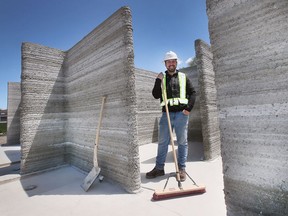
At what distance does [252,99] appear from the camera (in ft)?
4.81

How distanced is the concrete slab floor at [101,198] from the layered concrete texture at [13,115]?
7684 mm

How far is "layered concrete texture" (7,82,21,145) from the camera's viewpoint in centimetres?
1024

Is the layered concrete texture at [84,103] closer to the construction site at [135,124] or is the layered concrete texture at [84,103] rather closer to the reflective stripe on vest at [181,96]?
the construction site at [135,124]

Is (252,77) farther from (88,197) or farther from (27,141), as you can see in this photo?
(27,141)

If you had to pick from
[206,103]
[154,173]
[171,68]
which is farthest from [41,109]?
[206,103]

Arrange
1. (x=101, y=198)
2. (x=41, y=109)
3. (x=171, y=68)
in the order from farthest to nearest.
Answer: (x=41, y=109), (x=171, y=68), (x=101, y=198)

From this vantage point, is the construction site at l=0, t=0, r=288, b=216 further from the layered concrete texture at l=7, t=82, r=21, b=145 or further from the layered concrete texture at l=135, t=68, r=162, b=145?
the layered concrete texture at l=7, t=82, r=21, b=145

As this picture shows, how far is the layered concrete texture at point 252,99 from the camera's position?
1343mm

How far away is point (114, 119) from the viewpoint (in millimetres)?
3172

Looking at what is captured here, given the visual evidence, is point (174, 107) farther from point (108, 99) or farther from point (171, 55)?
point (108, 99)

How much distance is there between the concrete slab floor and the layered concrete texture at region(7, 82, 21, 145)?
7684 mm

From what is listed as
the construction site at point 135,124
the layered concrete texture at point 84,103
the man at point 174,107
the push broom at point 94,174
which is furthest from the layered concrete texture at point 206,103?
the push broom at point 94,174

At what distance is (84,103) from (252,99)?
3348 millimetres

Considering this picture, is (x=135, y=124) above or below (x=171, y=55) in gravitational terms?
below
